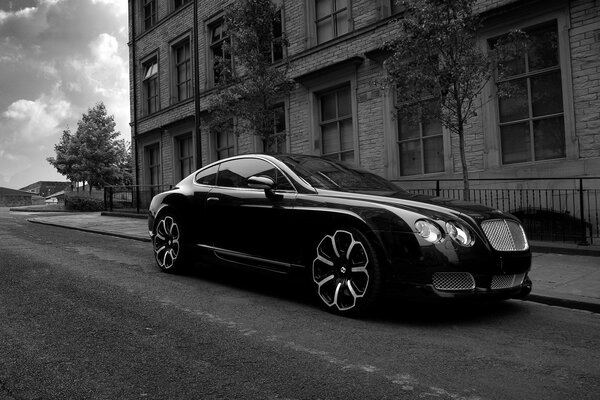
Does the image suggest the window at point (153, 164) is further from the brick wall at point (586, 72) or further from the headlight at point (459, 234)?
the headlight at point (459, 234)

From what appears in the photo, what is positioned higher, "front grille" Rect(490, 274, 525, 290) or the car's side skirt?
the car's side skirt

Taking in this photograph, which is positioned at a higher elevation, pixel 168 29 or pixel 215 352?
pixel 168 29

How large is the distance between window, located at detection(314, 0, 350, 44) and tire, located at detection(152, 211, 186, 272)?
9.99 meters

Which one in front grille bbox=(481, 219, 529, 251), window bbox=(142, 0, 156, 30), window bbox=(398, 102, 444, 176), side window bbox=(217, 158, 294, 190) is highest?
window bbox=(142, 0, 156, 30)

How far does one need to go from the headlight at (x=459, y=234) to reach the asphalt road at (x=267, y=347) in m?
0.74

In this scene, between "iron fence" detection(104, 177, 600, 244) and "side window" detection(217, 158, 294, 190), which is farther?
"iron fence" detection(104, 177, 600, 244)

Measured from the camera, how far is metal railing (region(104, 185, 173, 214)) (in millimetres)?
20688

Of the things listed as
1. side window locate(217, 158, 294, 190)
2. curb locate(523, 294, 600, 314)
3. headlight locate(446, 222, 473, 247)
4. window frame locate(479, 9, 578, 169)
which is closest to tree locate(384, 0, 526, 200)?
window frame locate(479, 9, 578, 169)

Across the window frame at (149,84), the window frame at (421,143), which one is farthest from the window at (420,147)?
the window frame at (149,84)

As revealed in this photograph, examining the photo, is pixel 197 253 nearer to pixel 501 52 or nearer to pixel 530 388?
pixel 530 388

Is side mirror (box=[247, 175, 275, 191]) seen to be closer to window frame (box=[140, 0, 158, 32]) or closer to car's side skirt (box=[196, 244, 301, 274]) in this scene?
car's side skirt (box=[196, 244, 301, 274])

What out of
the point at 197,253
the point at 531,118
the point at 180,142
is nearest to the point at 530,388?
the point at 197,253

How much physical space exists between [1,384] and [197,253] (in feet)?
11.3

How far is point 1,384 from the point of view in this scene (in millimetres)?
2846
